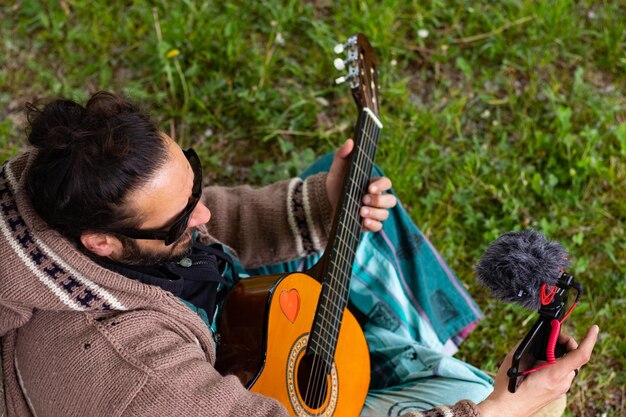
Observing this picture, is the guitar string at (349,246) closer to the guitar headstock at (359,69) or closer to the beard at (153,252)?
the guitar headstock at (359,69)

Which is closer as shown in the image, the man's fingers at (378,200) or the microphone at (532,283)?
the microphone at (532,283)

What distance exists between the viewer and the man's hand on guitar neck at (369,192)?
2273 millimetres

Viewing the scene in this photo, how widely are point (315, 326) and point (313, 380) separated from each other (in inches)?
Answer: 6.4

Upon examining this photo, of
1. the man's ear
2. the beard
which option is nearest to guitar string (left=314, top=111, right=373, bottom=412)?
the beard

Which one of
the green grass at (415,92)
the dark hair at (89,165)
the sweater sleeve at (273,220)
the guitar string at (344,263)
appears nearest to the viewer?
the dark hair at (89,165)

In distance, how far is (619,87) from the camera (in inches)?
131

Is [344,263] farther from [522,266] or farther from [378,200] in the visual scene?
[522,266]

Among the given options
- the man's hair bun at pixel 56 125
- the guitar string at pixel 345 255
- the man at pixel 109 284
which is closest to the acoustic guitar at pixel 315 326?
the guitar string at pixel 345 255

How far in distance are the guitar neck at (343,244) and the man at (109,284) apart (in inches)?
14.0

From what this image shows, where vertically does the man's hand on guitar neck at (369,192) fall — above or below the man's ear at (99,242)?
below

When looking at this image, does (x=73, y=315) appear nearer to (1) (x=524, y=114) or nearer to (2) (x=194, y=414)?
(2) (x=194, y=414)

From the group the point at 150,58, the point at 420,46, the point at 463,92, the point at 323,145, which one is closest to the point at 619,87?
the point at 463,92

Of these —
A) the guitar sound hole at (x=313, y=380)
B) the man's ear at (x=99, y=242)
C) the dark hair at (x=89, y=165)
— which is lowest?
the guitar sound hole at (x=313, y=380)

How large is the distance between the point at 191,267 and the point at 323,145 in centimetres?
141
